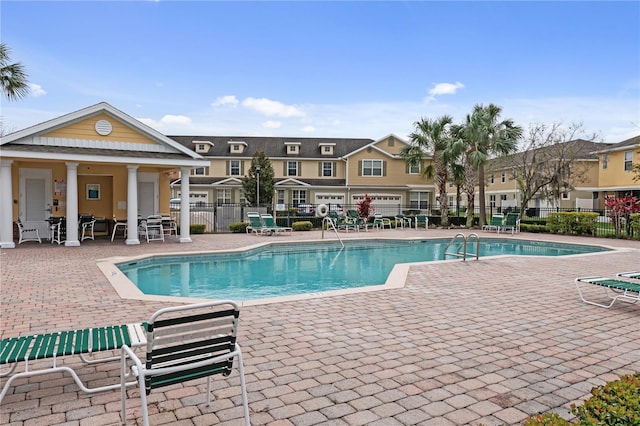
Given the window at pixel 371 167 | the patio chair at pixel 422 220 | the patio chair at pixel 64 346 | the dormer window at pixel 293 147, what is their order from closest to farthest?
the patio chair at pixel 64 346 → the patio chair at pixel 422 220 → the window at pixel 371 167 → the dormer window at pixel 293 147

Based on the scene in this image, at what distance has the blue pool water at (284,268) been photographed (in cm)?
981

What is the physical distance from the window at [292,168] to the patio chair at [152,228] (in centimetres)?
1940

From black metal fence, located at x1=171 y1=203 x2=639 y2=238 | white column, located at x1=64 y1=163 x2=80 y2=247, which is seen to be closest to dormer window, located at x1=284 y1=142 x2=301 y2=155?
black metal fence, located at x1=171 y1=203 x2=639 y2=238

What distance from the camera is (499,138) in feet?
82.1

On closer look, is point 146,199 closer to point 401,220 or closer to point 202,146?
point 401,220

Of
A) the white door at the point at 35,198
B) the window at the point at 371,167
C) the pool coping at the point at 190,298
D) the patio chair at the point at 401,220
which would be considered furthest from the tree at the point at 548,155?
the white door at the point at 35,198

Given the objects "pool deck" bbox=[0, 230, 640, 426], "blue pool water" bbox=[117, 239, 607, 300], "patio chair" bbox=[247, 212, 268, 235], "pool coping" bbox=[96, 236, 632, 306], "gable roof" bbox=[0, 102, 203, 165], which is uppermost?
"gable roof" bbox=[0, 102, 203, 165]

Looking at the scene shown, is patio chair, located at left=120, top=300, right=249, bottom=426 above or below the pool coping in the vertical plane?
above

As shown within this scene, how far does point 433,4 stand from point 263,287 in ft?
36.9

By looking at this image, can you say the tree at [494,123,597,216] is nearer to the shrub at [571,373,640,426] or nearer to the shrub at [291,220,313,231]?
the shrub at [291,220,313,231]

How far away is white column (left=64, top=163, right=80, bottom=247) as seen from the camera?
14.7 metres

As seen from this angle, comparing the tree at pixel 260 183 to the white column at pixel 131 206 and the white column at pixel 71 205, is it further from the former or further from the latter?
the white column at pixel 71 205

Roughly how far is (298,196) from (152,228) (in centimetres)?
1859

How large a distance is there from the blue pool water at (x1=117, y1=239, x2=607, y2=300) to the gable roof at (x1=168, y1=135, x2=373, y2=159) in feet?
65.3
